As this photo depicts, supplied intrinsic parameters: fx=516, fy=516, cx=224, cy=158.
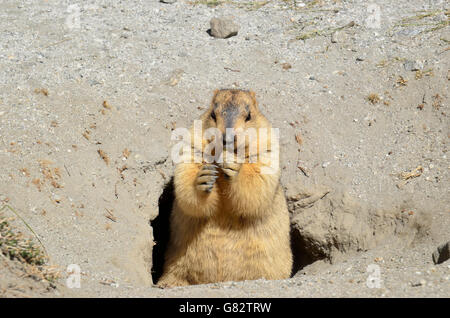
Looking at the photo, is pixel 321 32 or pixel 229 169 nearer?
pixel 229 169

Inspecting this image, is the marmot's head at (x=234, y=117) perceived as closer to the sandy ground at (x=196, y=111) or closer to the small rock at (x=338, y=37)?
the sandy ground at (x=196, y=111)

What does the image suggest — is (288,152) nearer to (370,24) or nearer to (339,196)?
(339,196)

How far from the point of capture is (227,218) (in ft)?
15.0

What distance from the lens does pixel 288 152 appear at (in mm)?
5566

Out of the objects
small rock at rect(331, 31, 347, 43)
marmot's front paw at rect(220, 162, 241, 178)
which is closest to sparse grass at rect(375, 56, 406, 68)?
small rock at rect(331, 31, 347, 43)

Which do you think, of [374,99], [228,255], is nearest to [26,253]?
[228,255]

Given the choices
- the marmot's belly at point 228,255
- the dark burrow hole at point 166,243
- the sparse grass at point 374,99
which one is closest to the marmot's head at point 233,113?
the marmot's belly at point 228,255

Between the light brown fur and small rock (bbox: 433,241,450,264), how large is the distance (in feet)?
4.57

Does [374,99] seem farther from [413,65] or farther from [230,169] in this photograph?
[230,169]

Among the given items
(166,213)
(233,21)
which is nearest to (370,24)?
(233,21)

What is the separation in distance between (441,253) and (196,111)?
9.37 ft

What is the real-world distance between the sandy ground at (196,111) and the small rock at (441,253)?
80 mm

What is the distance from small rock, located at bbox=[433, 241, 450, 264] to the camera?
12.6 ft

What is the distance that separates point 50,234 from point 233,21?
Result: 397 centimetres
